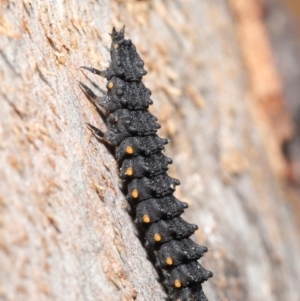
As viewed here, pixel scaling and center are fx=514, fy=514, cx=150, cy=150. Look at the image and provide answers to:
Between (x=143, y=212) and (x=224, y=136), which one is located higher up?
(x=224, y=136)

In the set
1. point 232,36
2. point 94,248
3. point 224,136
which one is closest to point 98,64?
point 94,248

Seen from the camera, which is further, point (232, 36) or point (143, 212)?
point (232, 36)

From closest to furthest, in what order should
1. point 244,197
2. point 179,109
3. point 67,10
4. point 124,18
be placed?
1. point 67,10
2. point 124,18
3. point 179,109
4. point 244,197

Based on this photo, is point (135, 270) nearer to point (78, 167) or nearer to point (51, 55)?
point (78, 167)

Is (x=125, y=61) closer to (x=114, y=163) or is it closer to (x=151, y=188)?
(x=114, y=163)

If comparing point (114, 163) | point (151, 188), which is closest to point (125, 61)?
point (114, 163)
